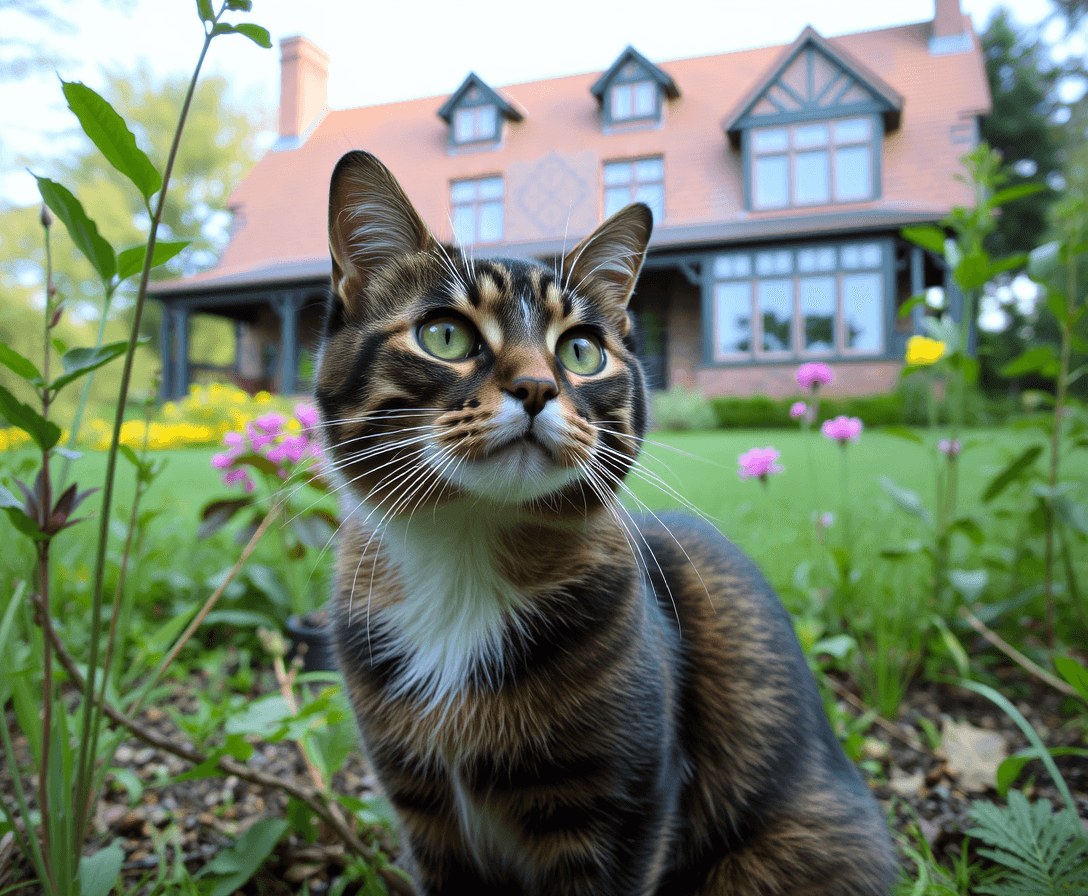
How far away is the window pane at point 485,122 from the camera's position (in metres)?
3.82

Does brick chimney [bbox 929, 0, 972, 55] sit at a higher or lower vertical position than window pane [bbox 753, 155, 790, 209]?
higher

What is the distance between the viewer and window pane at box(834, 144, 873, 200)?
16.2 ft

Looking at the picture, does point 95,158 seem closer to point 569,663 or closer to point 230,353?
point 569,663

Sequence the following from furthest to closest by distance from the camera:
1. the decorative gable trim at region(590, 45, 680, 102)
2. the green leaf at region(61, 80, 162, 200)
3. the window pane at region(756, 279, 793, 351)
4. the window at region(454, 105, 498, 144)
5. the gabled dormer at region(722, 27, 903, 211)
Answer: the window pane at region(756, 279, 793, 351)
the gabled dormer at region(722, 27, 903, 211)
the decorative gable trim at region(590, 45, 680, 102)
the window at region(454, 105, 498, 144)
the green leaf at region(61, 80, 162, 200)

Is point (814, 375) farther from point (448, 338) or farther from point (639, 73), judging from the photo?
point (639, 73)

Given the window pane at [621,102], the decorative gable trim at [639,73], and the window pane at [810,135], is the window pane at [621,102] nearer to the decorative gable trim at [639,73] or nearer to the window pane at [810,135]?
the decorative gable trim at [639,73]

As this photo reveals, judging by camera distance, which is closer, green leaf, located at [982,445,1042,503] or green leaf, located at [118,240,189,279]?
green leaf, located at [118,240,189,279]

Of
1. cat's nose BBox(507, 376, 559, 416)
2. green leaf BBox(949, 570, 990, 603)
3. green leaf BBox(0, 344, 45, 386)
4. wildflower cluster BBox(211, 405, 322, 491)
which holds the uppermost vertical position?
green leaf BBox(0, 344, 45, 386)

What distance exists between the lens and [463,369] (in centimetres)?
93

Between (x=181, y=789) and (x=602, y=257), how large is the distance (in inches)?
61.9

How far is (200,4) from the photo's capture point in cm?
72

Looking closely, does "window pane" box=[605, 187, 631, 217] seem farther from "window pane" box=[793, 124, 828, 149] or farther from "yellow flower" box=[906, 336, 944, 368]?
"window pane" box=[793, 124, 828, 149]

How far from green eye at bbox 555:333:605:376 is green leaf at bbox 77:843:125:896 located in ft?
3.46

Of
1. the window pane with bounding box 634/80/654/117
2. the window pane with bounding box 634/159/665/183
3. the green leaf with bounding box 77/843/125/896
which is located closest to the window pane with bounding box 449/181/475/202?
the window pane with bounding box 634/159/665/183
